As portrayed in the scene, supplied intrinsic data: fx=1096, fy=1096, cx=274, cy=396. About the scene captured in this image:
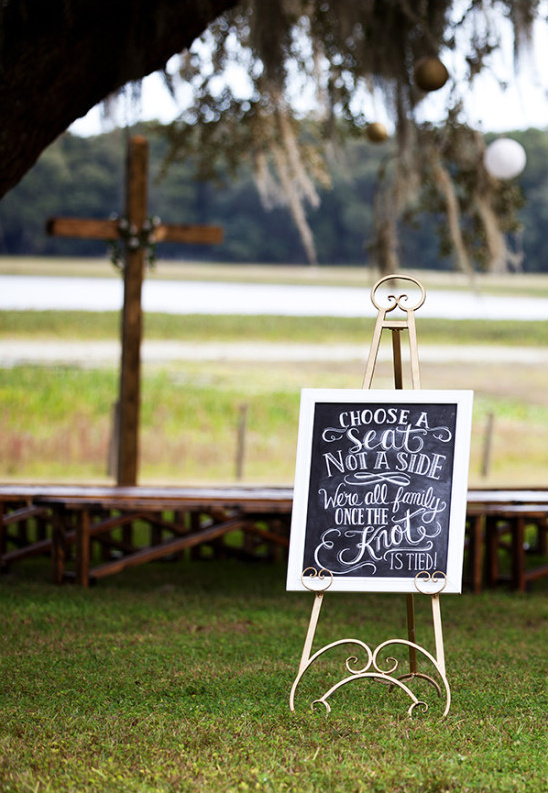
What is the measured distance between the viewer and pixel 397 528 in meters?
3.77

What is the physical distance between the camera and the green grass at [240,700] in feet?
9.86

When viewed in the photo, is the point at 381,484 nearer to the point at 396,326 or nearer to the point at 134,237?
the point at 396,326

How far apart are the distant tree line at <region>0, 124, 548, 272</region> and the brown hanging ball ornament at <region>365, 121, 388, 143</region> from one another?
12.8 meters

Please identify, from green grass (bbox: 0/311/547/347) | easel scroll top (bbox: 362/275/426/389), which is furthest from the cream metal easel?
green grass (bbox: 0/311/547/347)

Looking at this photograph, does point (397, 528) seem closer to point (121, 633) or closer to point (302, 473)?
point (302, 473)

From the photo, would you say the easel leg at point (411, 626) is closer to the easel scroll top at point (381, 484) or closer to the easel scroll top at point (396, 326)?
the easel scroll top at point (381, 484)

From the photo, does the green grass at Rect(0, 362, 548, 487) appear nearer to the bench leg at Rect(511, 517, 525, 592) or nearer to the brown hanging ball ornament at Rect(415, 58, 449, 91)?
the bench leg at Rect(511, 517, 525, 592)

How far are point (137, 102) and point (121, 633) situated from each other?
2491mm

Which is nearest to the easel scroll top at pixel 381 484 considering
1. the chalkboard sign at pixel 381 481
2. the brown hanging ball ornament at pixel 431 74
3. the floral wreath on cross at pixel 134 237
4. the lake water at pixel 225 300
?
the chalkboard sign at pixel 381 481

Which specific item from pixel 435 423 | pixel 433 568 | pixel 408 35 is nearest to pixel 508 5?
pixel 408 35

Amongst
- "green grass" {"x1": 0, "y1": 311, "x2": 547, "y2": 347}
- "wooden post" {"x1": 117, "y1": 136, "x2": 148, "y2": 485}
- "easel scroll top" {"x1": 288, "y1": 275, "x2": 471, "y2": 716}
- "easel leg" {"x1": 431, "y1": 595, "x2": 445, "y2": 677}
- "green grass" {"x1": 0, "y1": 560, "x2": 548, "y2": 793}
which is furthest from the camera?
"green grass" {"x1": 0, "y1": 311, "x2": 547, "y2": 347}

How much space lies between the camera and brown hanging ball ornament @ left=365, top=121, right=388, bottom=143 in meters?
7.42

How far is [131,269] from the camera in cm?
770

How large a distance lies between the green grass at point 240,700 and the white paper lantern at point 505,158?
2816 millimetres
